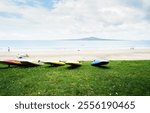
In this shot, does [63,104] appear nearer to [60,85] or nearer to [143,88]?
[60,85]

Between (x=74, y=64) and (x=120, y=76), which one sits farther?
(x=74, y=64)

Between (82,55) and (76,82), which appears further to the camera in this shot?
(82,55)

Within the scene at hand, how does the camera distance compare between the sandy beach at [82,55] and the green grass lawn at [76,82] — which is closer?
the green grass lawn at [76,82]

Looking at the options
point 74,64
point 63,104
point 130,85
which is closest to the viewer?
point 63,104

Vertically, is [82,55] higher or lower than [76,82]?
higher

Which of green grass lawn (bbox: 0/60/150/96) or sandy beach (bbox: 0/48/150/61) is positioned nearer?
green grass lawn (bbox: 0/60/150/96)

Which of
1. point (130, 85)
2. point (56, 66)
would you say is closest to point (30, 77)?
point (56, 66)

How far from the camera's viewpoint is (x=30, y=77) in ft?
59.1

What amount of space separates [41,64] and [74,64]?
147 inches

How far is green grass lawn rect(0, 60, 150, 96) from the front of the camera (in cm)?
1431

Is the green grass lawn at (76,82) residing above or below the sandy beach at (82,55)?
below

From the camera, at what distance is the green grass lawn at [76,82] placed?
14.3 meters

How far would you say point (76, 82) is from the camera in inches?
641

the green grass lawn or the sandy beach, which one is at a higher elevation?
the sandy beach
